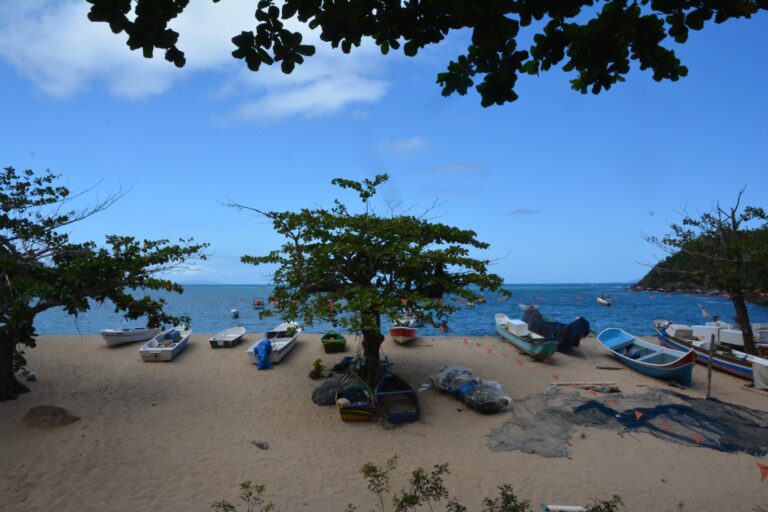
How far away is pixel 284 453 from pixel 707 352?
1583 centimetres

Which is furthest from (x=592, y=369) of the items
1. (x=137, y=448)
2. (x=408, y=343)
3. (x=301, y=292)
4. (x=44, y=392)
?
(x=44, y=392)

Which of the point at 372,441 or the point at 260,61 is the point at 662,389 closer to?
the point at 372,441

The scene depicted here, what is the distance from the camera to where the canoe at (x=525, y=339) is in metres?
16.2

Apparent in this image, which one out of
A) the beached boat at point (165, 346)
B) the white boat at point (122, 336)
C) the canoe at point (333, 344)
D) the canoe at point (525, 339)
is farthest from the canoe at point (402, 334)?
the white boat at point (122, 336)

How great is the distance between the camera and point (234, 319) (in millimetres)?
43000

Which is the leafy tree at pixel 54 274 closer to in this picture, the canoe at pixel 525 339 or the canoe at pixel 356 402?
the canoe at pixel 356 402

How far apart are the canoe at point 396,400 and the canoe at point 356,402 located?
15.6 inches

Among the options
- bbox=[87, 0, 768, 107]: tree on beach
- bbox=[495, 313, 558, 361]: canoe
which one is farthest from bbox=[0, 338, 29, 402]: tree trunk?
bbox=[495, 313, 558, 361]: canoe

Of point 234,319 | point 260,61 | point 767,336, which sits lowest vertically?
point 234,319

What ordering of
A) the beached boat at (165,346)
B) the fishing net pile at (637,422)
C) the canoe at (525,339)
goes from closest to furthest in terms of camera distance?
the fishing net pile at (637,422) → the beached boat at (165,346) → the canoe at (525,339)

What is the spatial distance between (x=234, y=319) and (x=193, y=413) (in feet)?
109

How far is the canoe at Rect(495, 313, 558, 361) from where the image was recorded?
1623 centimetres

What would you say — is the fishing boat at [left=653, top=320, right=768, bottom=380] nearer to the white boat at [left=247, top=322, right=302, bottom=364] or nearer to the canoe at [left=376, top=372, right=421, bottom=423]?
the canoe at [left=376, top=372, right=421, bottom=423]

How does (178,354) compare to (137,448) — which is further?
(178,354)
